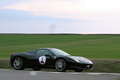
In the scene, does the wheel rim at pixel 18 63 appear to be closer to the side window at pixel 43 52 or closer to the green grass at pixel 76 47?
the side window at pixel 43 52

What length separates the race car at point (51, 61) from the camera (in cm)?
1195

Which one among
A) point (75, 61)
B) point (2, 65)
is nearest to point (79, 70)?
point (75, 61)

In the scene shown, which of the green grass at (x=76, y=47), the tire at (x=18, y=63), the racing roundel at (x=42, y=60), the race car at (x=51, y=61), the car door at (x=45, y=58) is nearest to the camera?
the race car at (x=51, y=61)

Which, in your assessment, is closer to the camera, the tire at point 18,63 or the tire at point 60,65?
the tire at point 60,65

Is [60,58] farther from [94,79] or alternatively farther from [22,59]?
[94,79]

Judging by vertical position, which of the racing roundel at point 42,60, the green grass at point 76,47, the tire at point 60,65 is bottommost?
the tire at point 60,65

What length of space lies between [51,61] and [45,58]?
1.21 feet

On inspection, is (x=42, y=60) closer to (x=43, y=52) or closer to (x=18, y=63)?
(x=43, y=52)

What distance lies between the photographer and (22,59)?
13320 millimetres

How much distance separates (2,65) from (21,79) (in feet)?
24.3

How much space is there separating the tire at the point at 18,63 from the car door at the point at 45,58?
0.89 m

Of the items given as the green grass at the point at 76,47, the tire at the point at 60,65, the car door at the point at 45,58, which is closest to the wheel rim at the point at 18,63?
the car door at the point at 45,58

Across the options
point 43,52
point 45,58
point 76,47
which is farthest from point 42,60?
point 76,47

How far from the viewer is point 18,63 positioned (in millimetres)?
13383
